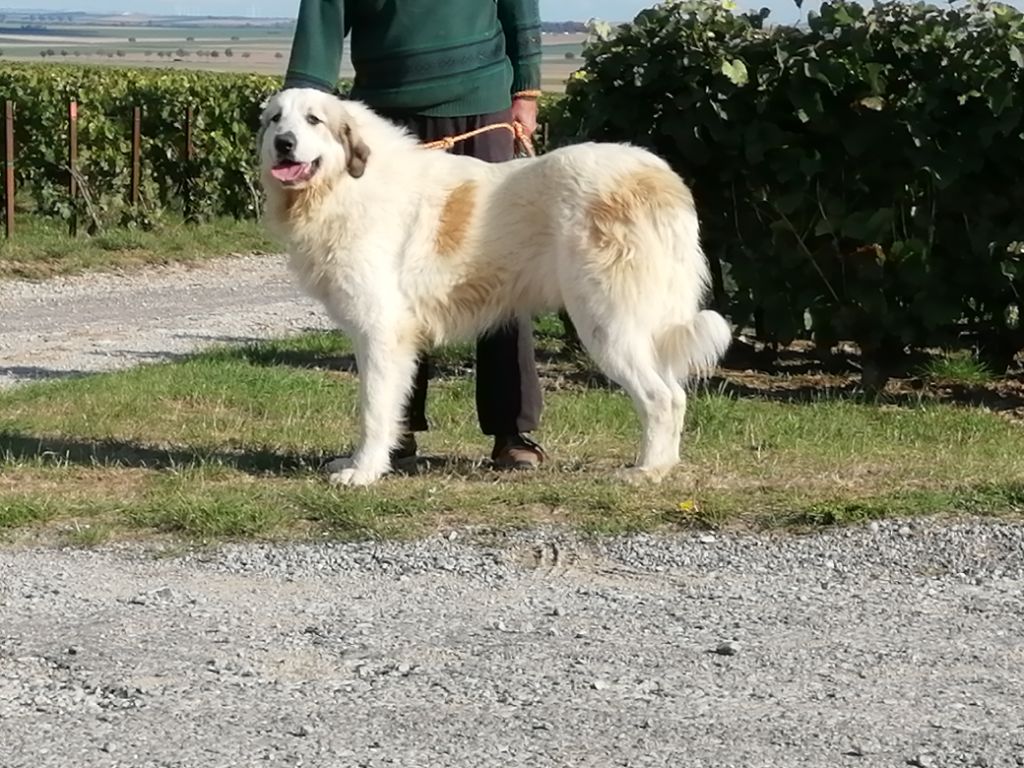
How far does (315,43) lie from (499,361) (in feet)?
5.08

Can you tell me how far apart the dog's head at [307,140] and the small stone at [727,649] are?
2.84m

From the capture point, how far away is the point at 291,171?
6.54 metres

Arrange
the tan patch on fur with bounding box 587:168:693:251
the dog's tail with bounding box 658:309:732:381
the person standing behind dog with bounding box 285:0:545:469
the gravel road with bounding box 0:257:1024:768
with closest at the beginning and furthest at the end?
the gravel road with bounding box 0:257:1024:768 → the tan patch on fur with bounding box 587:168:693:251 → the dog's tail with bounding box 658:309:732:381 → the person standing behind dog with bounding box 285:0:545:469

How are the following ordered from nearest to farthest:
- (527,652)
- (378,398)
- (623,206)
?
(527,652)
(623,206)
(378,398)

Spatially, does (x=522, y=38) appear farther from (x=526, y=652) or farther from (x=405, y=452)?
(x=526, y=652)

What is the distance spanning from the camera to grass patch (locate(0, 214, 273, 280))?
1578cm

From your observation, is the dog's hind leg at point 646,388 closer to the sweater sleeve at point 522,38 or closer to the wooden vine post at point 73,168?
the sweater sleeve at point 522,38

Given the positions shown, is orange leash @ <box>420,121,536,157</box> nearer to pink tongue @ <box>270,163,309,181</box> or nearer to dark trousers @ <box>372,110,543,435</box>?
dark trousers @ <box>372,110,543,435</box>

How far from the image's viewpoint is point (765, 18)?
943 cm

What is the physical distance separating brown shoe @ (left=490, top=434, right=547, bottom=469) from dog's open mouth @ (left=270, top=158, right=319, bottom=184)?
1.47 metres

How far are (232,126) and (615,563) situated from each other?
50.5 feet

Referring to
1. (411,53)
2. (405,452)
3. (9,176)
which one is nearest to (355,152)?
(411,53)

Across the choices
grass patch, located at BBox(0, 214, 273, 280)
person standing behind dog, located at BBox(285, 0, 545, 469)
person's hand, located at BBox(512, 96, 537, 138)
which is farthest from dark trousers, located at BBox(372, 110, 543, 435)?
grass patch, located at BBox(0, 214, 273, 280)

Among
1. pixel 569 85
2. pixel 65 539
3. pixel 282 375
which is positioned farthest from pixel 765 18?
pixel 65 539
